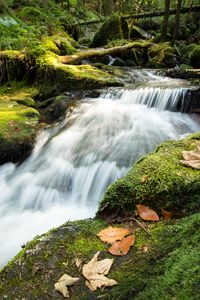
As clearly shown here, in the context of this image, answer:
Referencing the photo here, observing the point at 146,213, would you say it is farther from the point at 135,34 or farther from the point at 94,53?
A: the point at 135,34

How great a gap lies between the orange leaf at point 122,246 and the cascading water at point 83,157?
103 inches

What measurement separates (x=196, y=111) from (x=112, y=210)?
601cm

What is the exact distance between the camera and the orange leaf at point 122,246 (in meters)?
2.10

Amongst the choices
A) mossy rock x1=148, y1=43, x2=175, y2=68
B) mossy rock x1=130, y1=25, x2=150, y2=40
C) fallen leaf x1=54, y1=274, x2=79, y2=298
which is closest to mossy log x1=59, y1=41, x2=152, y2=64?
mossy rock x1=148, y1=43, x2=175, y2=68

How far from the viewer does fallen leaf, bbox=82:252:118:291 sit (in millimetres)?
1877

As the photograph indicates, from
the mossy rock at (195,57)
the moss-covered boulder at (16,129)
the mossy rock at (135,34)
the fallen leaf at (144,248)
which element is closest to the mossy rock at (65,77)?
the moss-covered boulder at (16,129)

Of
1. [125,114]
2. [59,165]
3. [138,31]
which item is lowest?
[59,165]

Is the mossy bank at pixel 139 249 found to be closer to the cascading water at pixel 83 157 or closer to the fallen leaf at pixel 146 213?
the fallen leaf at pixel 146 213

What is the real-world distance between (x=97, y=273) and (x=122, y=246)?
10.9 inches

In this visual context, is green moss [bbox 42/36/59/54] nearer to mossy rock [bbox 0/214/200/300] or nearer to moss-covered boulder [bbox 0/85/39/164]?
moss-covered boulder [bbox 0/85/39/164]

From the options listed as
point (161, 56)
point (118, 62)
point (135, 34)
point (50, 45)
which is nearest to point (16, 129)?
point (50, 45)

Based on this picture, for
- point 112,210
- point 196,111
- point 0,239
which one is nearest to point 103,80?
point 196,111

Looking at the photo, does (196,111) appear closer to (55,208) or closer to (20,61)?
(55,208)

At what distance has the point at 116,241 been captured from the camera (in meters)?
2.18
